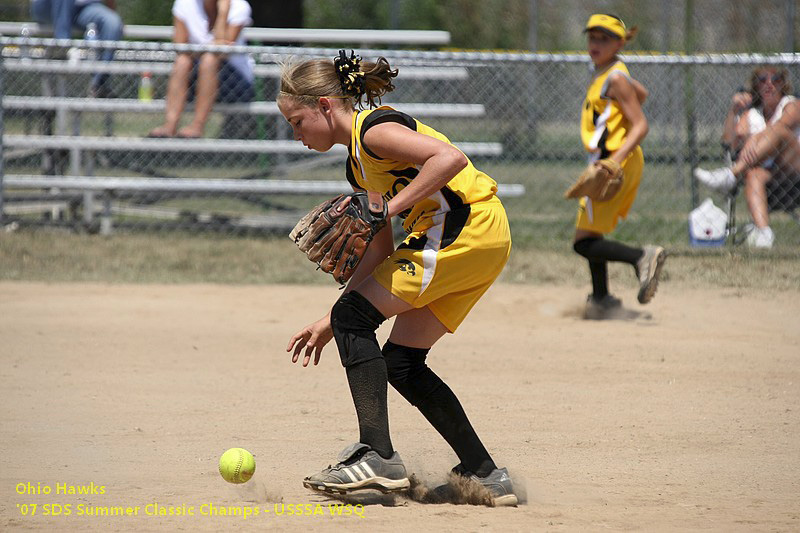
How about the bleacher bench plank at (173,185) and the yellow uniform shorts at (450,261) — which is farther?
the bleacher bench plank at (173,185)

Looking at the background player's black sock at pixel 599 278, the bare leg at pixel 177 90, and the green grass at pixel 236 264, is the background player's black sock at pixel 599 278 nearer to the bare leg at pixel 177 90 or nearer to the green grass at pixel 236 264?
the green grass at pixel 236 264

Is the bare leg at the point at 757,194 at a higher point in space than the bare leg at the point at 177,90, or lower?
lower

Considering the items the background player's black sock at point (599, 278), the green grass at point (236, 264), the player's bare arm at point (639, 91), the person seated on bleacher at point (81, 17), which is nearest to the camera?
the player's bare arm at point (639, 91)

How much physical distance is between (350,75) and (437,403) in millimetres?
1195

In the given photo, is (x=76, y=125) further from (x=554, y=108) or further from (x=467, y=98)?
Result: (x=554, y=108)

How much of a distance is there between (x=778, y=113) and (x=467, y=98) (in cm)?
467

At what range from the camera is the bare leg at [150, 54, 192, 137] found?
9.48 meters

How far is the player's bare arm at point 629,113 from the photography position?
6.55 m

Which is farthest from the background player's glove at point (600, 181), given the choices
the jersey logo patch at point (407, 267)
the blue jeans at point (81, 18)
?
the blue jeans at point (81, 18)

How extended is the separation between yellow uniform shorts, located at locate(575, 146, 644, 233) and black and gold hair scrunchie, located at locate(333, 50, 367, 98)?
348cm

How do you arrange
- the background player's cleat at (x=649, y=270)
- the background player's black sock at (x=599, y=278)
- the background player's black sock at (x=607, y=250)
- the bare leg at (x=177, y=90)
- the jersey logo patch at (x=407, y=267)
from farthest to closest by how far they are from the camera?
the bare leg at (x=177, y=90) < the background player's black sock at (x=599, y=278) < the background player's black sock at (x=607, y=250) < the background player's cleat at (x=649, y=270) < the jersey logo patch at (x=407, y=267)

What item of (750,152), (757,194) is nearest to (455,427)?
(757,194)

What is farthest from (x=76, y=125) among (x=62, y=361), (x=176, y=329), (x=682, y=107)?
(x=682, y=107)

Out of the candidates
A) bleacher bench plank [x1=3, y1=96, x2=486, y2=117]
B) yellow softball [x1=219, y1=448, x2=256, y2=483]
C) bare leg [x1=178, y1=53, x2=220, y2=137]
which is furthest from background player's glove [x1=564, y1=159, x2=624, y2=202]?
bare leg [x1=178, y1=53, x2=220, y2=137]
